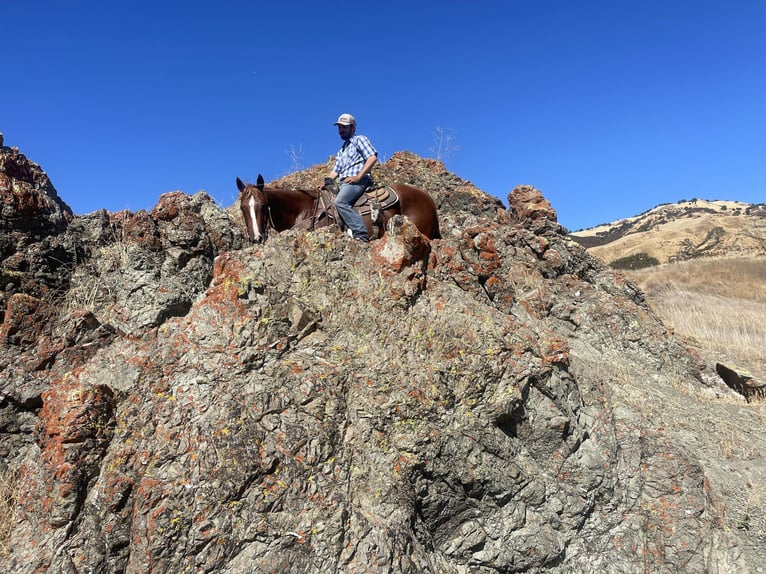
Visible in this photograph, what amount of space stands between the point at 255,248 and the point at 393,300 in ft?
5.73

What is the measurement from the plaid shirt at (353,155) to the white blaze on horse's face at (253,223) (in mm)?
1645

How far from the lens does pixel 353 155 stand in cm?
757

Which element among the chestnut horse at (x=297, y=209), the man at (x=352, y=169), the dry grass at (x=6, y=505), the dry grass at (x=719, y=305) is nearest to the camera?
the dry grass at (x=6, y=505)

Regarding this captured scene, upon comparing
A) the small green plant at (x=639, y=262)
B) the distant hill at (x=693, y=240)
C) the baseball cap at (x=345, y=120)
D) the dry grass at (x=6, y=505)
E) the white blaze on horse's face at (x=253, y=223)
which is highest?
the distant hill at (x=693, y=240)

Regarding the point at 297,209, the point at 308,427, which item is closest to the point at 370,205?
the point at 297,209

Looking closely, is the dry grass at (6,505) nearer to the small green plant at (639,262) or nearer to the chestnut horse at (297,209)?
the chestnut horse at (297,209)

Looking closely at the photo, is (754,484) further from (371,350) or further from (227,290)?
(227,290)

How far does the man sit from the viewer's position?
24.3 feet

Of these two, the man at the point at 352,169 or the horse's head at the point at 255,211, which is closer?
the horse's head at the point at 255,211

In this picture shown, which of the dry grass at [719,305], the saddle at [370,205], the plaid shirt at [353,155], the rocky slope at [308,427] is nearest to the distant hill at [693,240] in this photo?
the dry grass at [719,305]

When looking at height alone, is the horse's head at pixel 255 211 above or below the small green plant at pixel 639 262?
below

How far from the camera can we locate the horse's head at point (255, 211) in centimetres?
714

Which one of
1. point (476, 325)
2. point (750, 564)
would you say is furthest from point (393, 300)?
point (750, 564)

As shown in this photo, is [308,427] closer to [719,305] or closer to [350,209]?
[350,209]
